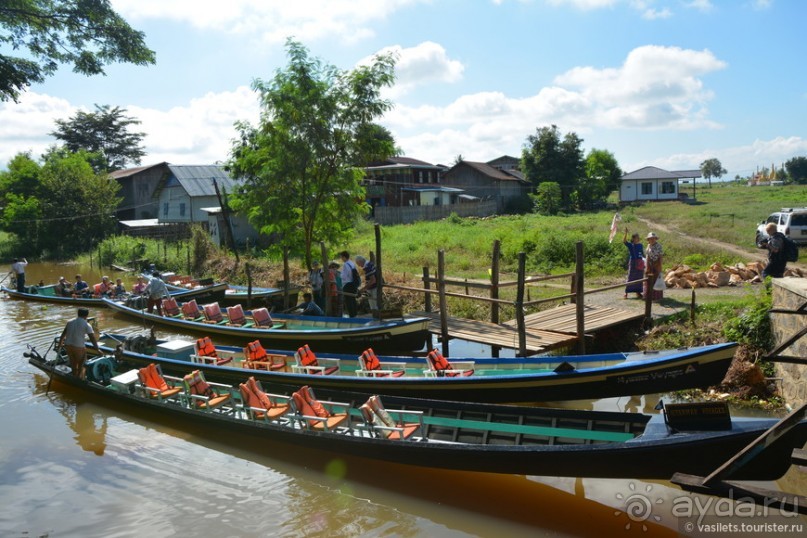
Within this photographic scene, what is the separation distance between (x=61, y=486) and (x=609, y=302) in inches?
478

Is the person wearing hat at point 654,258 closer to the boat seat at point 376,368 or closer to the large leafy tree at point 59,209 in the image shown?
the boat seat at point 376,368

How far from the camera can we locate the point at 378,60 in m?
17.1

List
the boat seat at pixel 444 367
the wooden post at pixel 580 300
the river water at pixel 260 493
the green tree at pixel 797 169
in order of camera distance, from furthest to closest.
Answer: the green tree at pixel 797 169 < the wooden post at pixel 580 300 < the boat seat at pixel 444 367 < the river water at pixel 260 493

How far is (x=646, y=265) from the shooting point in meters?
13.4

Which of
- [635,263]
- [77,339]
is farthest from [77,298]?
[635,263]

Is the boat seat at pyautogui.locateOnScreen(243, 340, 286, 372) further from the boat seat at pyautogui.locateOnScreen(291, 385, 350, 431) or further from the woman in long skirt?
the woman in long skirt

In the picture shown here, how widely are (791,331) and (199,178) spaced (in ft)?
128

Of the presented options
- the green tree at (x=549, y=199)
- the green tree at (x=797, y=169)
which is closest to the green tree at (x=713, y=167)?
the green tree at (x=797, y=169)

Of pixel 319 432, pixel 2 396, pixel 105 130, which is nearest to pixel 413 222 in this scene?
pixel 2 396

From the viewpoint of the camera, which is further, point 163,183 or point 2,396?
point 163,183

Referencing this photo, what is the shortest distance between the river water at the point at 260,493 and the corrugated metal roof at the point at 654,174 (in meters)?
46.2

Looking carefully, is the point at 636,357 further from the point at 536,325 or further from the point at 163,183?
the point at 163,183

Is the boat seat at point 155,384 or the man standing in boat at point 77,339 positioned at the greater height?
the man standing in boat at point 77,339

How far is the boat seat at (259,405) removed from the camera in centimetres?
952
